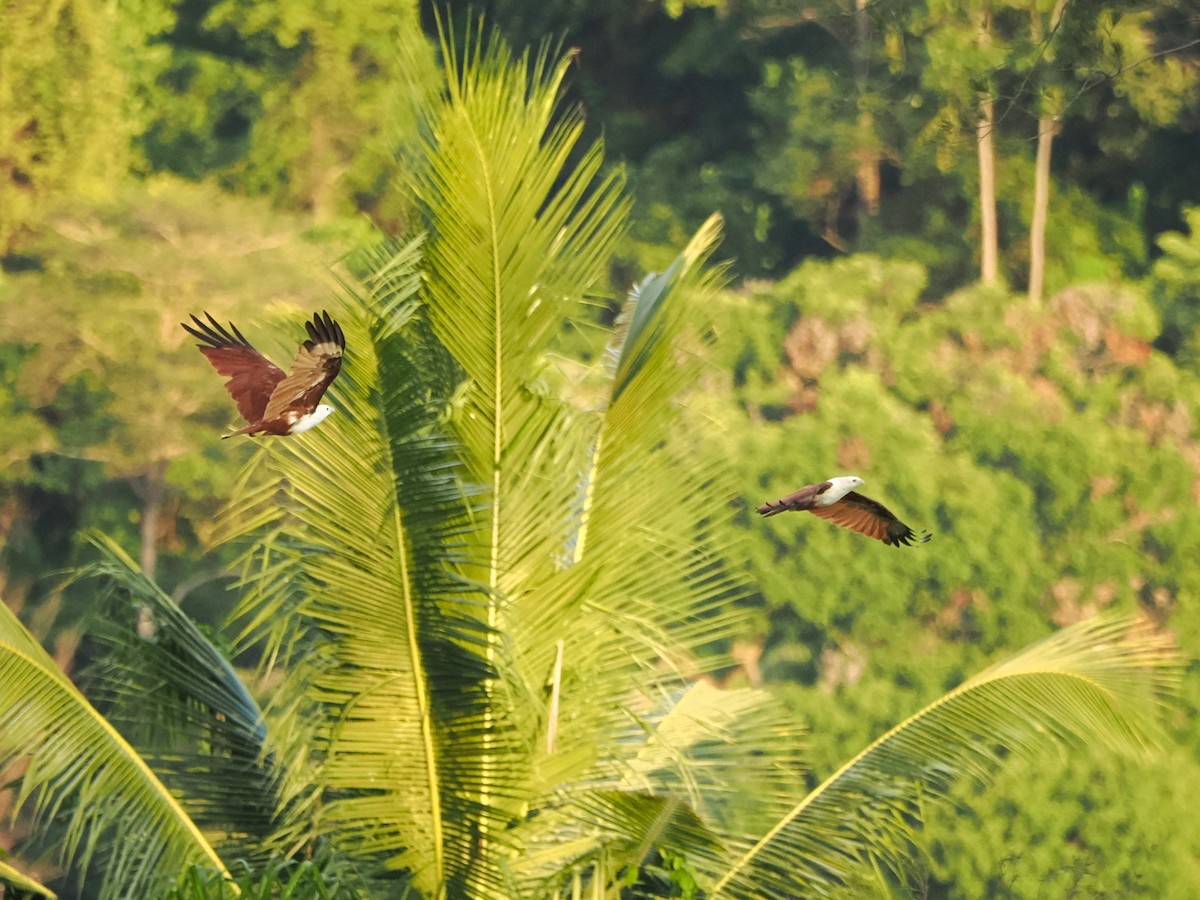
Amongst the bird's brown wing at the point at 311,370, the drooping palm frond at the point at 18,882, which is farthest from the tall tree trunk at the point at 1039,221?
the bird's brown wing at the point at 311,370

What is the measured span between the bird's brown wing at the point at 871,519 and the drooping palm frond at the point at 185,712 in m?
2.44

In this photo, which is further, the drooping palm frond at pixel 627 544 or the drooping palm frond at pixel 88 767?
the drooping palm frond at pixel 627 544

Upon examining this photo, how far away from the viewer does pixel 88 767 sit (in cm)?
552

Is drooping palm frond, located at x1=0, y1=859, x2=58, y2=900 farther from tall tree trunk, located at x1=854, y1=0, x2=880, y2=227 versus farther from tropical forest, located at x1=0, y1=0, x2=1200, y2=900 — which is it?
tall tree trunk, located at x1=854, y1=0, x2=880, y2=227

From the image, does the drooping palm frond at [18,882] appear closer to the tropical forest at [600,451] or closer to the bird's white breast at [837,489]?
the tropical forest at [600,451]

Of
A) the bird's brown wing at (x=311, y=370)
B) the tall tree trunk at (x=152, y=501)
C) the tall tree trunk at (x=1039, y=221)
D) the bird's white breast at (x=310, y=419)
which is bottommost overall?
the tall tree trunk at (x=152, y=501)

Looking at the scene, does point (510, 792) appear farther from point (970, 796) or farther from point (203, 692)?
point (970, 796)

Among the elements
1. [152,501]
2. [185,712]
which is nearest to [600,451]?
[185,712]

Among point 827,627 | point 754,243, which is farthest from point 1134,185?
point 827,627

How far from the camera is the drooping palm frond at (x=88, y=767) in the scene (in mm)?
5387

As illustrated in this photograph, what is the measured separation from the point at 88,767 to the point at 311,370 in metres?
2.56

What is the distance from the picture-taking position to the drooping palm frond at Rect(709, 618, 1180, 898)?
5.72 metres

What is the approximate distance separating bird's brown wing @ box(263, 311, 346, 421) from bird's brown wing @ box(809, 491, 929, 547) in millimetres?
1004

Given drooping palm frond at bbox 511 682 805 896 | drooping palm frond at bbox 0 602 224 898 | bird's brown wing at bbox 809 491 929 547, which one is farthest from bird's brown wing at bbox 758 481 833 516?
drooping palm frond at bbox 0 602 224 898
